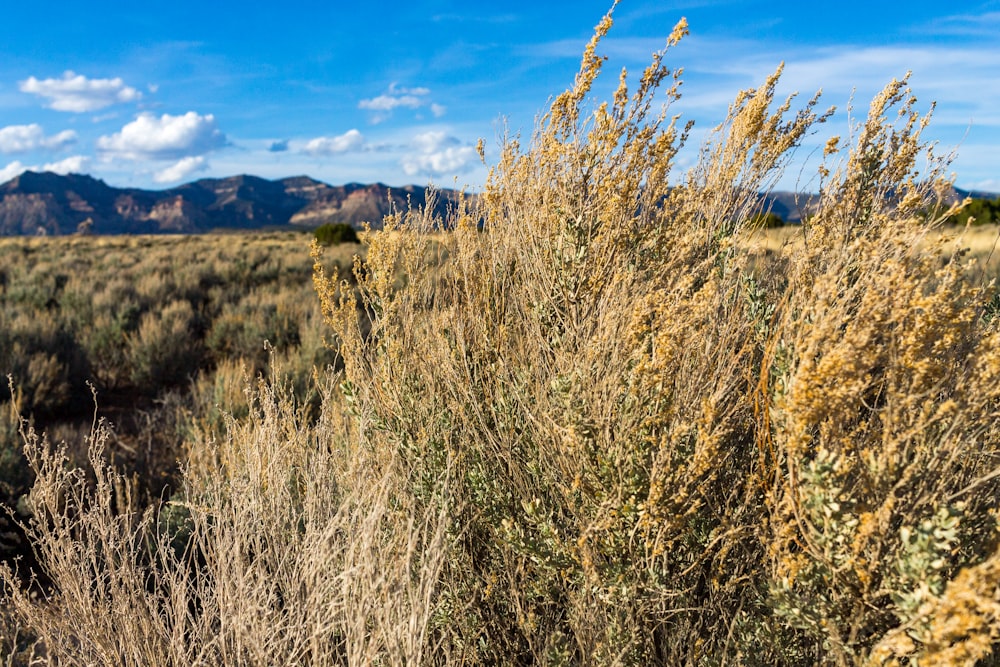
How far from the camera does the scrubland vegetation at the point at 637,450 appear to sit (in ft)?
5.40

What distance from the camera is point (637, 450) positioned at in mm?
1987

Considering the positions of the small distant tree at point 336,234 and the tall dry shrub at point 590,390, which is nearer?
the tall dry shrub at point 590,390

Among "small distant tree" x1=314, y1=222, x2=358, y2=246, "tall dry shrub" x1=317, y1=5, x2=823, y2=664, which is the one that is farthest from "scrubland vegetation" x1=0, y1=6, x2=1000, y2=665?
"small distant tree" x1=314, y1=222, x2=358, y2=246

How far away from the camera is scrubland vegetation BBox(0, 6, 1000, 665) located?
165cm

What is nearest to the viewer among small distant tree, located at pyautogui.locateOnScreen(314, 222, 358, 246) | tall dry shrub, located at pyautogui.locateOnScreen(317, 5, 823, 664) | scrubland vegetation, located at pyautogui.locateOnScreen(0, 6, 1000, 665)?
scrubland vegetation, located at pyautogui.locateOnScreen(0, 6, 1000, 665)

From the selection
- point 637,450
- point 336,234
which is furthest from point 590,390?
point 336,234

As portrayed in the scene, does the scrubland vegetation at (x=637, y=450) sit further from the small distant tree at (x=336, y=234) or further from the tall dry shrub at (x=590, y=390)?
the small distant tree at (x=336, y=234)

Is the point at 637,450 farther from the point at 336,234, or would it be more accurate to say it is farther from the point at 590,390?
the point at 336,234

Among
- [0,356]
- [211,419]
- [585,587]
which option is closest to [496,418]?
[585,587]

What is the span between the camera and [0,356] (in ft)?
23.6

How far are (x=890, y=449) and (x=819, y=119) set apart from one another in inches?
73.4

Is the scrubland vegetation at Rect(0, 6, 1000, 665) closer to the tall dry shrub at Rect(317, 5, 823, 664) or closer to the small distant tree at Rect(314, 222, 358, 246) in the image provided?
the tall dry shrub at Rect(317, 5, 823, 664)

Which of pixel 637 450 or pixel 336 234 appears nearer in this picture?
pixel 637 450

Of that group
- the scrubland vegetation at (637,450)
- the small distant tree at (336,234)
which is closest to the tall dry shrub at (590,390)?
the scrubland vegetation at (637,450)
